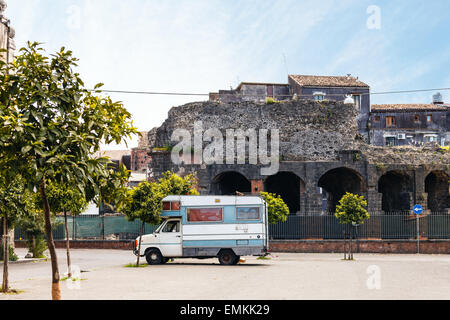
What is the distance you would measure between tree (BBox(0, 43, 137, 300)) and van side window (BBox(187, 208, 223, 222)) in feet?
40.5

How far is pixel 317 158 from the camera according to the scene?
3844cm

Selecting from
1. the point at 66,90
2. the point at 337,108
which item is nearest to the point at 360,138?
the point at 337,108

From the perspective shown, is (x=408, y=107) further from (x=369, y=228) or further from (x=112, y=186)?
(x=112, y=186)

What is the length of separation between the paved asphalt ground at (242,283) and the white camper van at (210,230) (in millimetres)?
1189

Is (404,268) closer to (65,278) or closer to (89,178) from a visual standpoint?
(65,278)

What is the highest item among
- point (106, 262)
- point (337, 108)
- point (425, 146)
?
point (337, 108)

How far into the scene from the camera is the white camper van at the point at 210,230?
2214 cm

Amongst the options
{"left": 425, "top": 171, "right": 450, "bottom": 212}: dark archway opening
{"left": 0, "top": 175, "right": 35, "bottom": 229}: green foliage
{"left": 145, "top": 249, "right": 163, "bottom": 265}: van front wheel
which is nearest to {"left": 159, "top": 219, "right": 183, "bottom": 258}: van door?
{"left": 145, "top": 249, "right": 163, "bottom": 265}: van front wheel

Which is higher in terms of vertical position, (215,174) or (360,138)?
(360,138)

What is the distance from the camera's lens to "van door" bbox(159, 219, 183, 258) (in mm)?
22344

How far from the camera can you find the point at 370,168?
121 feet

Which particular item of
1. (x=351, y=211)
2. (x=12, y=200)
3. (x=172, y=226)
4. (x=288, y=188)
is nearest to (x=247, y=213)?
(x=172, y=226)

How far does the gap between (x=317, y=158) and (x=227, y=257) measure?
58.1ft

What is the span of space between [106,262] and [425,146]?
84.4 feet
